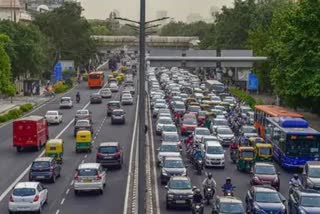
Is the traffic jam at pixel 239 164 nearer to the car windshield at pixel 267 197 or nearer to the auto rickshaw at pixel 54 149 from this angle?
the car windshield at pixel 267 197

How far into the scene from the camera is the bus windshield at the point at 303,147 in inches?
1800

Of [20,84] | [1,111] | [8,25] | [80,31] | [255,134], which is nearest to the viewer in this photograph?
[255,134]

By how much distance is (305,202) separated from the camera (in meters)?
30.6

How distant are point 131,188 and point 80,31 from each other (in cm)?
11662

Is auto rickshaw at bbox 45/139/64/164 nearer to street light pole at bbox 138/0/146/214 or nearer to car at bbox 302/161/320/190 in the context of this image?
car at bbox 302/161/320/190

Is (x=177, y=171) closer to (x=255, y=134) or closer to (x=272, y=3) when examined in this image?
(x=255, y=134)

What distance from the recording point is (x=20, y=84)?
119 m

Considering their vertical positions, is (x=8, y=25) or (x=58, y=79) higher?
(x=8, y=25)

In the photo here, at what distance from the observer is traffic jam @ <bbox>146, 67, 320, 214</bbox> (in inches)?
1251

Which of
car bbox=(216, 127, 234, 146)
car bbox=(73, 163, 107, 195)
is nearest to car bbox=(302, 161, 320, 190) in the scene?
car bbox=(73, 163, 107, 195)

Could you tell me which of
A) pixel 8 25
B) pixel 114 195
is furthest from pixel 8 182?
pixel 8 25

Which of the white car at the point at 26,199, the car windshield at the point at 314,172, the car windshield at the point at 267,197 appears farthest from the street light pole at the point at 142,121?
the car windshield at the point at 314,172

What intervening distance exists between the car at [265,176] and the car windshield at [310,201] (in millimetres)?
7785

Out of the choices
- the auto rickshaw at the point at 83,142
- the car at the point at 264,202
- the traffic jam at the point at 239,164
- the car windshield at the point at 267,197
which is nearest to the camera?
the car at the point at 264,202
